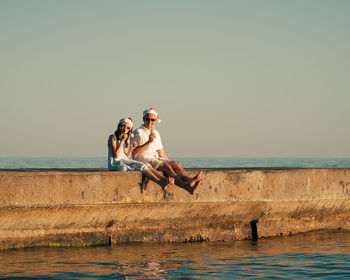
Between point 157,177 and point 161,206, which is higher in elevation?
point 157,177

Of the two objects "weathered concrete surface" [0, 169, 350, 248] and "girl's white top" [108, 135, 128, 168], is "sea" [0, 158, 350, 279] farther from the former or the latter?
"girl's white top" [108, 135, 128, 168]

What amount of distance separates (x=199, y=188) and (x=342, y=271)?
2.17 meters

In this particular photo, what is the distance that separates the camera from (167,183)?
7051 millimetres

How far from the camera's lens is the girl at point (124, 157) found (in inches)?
279

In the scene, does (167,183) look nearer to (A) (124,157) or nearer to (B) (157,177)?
(B) (157,177)

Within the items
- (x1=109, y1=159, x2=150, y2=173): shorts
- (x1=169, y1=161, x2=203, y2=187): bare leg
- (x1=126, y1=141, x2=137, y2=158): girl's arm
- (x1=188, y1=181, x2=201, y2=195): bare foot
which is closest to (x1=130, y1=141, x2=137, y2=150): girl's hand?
(x1=126, y1=141, x2=137, y2=158): girl's arm

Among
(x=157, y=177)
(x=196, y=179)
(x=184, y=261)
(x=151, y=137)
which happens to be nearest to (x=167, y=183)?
(x=157, y=177)

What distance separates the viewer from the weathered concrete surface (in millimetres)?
6691

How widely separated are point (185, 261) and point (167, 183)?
3.53ft

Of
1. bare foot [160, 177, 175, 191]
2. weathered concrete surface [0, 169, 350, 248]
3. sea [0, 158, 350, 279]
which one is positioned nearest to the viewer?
sea [0, 158, 350, 279]

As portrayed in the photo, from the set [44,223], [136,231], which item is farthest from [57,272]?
[136,231]

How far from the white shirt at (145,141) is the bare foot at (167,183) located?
0.48 meters

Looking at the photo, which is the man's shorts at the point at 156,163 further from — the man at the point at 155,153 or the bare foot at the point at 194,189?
the bare foot at the point at 194,189

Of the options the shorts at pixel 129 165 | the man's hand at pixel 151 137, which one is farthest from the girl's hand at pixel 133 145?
the shorts at pixel 129 165
